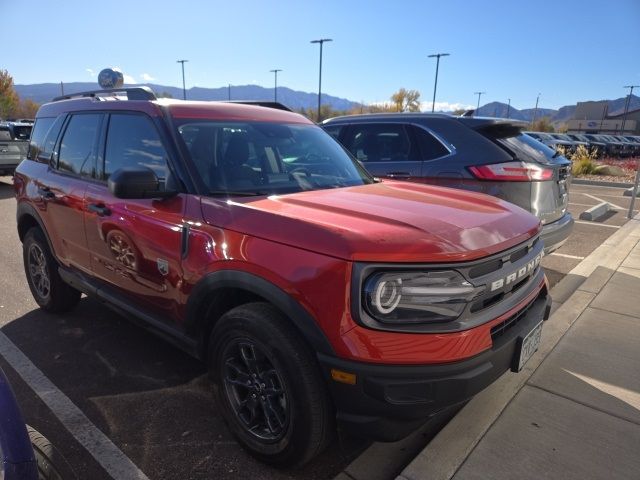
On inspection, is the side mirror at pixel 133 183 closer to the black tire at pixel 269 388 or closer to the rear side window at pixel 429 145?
the black tire at pixel 269 388

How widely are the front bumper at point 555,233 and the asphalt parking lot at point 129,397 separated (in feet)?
9.01

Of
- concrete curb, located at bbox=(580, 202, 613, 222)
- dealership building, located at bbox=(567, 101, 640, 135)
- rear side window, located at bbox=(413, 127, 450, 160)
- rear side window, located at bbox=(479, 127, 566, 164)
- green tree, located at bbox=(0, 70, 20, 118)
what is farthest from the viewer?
dealership building, located at bbox=(567, 101, 640, 135)

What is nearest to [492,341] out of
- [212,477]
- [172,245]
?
[212,477]

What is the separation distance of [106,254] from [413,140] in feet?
10.8

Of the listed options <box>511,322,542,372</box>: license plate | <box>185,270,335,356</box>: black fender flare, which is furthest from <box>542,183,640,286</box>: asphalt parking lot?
<box>185,270,335,356</box>: black fender flare

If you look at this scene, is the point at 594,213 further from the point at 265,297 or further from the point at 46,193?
the point at 46,193

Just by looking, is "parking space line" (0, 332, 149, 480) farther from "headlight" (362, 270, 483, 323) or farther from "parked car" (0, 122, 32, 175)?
"parked car" (0, 122, 32, 175)

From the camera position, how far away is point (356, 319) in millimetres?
1913

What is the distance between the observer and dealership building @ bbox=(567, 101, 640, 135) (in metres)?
83.8

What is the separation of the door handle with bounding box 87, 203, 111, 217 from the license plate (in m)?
2.61

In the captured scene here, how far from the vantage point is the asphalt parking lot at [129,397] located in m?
2.44

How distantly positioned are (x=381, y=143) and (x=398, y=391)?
388 centimetres

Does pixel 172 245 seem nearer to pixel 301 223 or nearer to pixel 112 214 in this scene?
pixel 112 214

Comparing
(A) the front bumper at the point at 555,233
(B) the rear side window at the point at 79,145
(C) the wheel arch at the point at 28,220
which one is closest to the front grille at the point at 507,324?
(A) the front bumper at the point at 555,233
